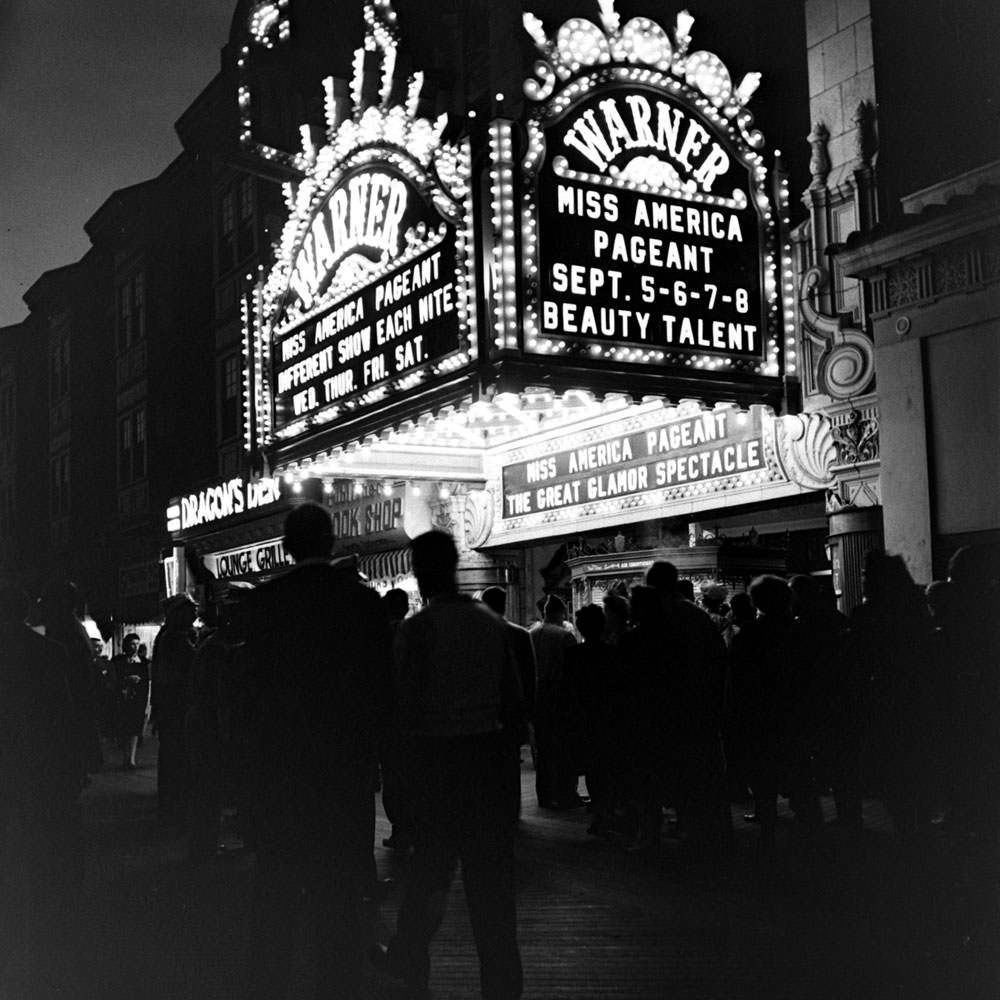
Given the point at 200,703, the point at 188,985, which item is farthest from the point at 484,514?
the point at 188,985

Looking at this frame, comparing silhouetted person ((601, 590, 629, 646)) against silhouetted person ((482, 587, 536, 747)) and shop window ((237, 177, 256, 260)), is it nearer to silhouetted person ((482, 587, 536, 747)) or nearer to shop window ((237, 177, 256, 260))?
silhouetted person ((482, 587, 536, 747))

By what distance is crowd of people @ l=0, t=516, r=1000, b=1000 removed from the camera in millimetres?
4898

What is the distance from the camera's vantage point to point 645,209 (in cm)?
1151

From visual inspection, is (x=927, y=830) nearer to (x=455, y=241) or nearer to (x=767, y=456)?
(x=767, y=456)

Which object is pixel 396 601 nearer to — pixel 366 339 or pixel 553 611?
pixel 553 611

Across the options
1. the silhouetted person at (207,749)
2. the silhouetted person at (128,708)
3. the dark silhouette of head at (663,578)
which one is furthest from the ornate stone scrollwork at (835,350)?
the silhouetted person at (128,708)

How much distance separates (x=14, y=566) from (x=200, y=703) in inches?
1380

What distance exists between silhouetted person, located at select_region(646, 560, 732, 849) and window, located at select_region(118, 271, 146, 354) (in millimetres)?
26320

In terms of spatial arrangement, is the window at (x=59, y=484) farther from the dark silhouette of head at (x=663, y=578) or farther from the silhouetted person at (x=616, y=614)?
the dark silhouette of head at (x=663, y=578)

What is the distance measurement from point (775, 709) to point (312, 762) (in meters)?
4.53

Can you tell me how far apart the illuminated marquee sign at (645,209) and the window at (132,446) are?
75.4 feet

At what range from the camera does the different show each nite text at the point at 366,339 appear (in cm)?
1198

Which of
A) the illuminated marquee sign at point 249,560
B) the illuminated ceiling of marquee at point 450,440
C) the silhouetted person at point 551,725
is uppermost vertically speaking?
the illuminated ceiling of marquee at point 450,440

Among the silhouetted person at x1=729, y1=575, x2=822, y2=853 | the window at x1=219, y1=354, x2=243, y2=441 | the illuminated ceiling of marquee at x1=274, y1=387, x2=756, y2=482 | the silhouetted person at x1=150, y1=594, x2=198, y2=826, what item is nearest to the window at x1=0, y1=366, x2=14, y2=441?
the window at x1=219, y1=354, x2=243, y2=441
